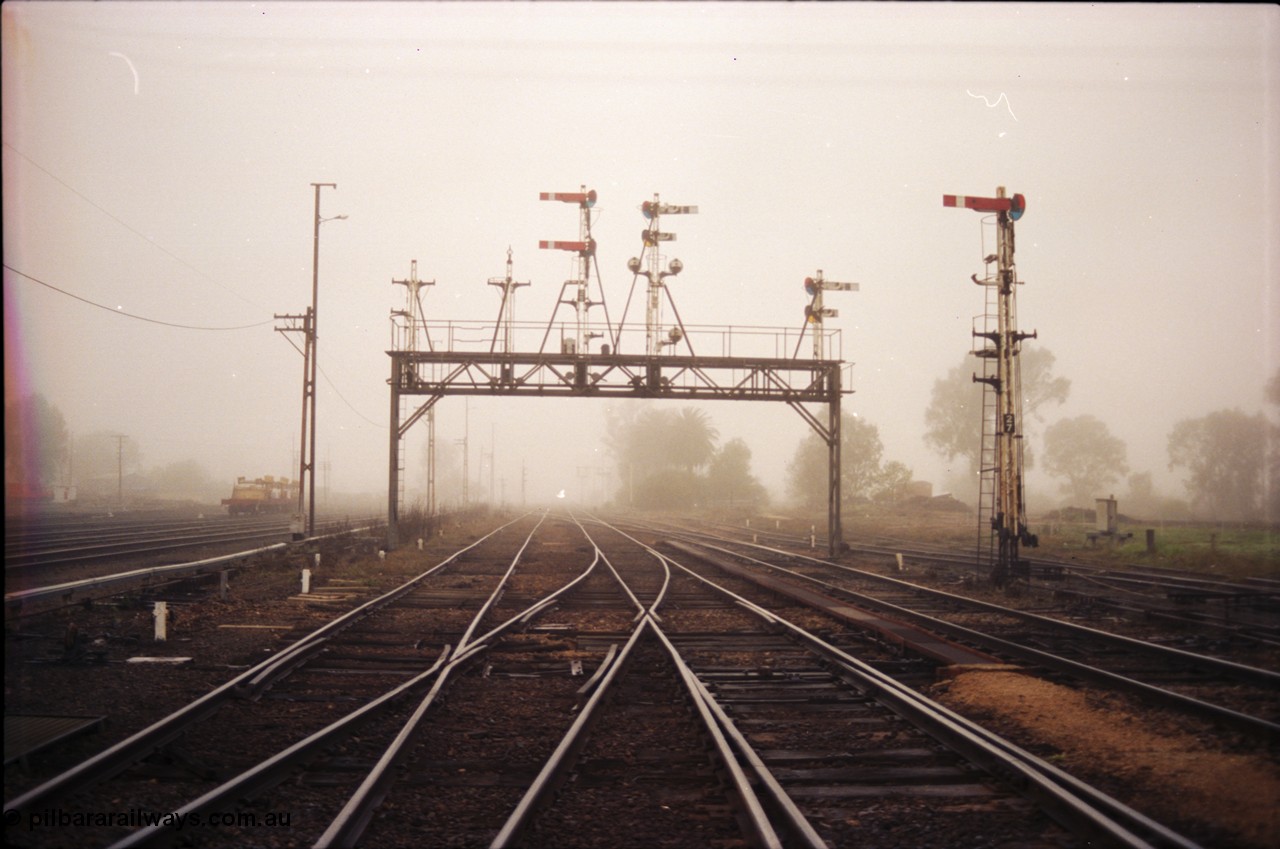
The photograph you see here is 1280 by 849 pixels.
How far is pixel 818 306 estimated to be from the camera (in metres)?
25.7

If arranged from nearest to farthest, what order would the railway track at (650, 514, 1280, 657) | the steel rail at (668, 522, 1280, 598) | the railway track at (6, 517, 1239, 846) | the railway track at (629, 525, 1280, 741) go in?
1. the railway track at (6, 517, 1239, 846)
2. the railway track at (629, 525, 1280, 741)
3. the railway track at (650, 514, 1280, 657)
4. the steel rail at (668, 522, 1280, 598)

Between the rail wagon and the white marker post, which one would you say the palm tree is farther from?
the white marker post

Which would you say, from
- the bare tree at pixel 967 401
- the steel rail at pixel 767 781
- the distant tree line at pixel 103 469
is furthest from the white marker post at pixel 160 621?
the distant tree line at pixel 103 469

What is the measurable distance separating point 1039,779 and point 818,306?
2190 cm

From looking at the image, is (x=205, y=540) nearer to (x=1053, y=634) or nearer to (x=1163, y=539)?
(x=1053, y=634)

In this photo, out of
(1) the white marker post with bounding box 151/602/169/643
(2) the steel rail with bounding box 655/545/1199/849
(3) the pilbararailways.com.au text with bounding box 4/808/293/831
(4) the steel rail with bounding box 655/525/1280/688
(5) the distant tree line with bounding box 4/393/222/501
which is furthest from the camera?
(5) the distant tree line with bounding box 4/393/222/501

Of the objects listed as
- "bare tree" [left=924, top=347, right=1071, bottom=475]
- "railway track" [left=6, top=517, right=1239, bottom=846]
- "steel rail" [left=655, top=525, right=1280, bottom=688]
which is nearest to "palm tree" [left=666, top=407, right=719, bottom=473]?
"bare tree" [left=924, top=347, right=1071, bottom=475]

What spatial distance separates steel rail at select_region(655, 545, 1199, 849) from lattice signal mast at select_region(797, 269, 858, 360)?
734 inches

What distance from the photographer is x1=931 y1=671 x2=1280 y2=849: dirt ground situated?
4535mm

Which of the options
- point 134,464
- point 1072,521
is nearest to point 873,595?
point 1072,521

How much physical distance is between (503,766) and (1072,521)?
43907mm

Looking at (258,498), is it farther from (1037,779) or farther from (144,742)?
(1037,779)

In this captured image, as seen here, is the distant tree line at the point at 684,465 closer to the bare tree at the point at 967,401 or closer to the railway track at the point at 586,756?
the bare tree at the point at 967,401

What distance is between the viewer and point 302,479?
77.2 ft
